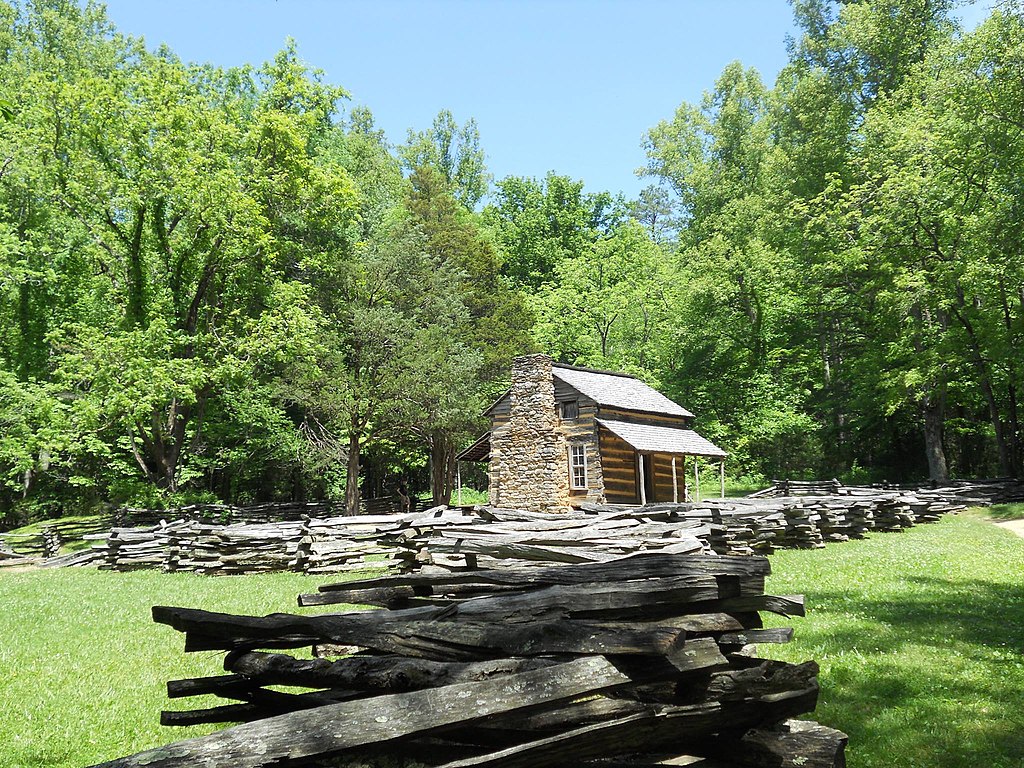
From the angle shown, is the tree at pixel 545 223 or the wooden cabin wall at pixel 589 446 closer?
the wooden cabin wall at pixel 589 446

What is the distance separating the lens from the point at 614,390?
90.8 ft

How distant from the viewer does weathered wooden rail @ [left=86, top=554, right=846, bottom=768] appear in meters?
→ 2.93

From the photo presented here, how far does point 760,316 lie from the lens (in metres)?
37.8

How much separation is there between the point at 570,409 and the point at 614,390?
230 cm

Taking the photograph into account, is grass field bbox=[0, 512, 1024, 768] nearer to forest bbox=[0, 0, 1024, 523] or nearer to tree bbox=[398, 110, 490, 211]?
forest bbox=[0, 0, 1024, 523]

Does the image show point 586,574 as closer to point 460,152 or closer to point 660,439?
point 660,439

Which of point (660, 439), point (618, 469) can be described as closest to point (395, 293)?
point (618, 469)

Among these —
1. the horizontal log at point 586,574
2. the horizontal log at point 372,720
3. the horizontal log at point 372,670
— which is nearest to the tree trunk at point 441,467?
the horizontal log at point 586,574

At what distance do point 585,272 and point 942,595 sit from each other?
34388 millimetres

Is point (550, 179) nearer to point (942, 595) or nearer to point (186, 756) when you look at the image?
point (942, 595)

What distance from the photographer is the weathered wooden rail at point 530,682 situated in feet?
9.62

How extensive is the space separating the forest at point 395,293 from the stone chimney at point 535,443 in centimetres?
317

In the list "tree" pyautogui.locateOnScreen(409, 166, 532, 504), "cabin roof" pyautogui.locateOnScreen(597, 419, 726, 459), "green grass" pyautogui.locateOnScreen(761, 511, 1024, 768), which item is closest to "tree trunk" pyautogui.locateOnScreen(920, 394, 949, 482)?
"cabin roof" pyautogui.locateOnScreen(597, 419, 726, 459)

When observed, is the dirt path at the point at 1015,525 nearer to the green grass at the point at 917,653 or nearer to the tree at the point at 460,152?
the green grass at the point at 917,653
